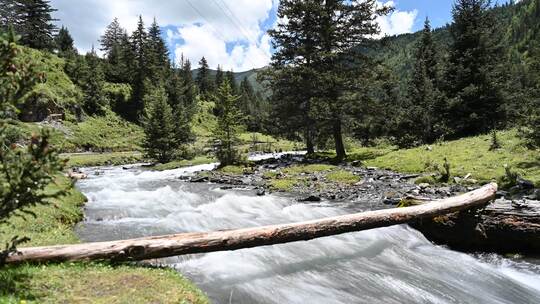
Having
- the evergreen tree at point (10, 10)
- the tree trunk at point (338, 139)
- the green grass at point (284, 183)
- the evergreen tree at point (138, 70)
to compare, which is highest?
the evergreen tree at point (10, 10)

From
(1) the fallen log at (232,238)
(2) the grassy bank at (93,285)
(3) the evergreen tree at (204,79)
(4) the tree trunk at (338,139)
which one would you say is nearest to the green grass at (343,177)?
(4) the tree trunk at (338,139)

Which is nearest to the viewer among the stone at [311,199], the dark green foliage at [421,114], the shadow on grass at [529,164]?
the stone at [311,199]

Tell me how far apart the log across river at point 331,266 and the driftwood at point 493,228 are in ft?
1.88

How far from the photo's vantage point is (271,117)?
1587 inches

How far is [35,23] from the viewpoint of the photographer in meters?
92.8

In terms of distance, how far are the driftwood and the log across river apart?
1.88 ft

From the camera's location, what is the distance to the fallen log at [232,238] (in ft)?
29.2

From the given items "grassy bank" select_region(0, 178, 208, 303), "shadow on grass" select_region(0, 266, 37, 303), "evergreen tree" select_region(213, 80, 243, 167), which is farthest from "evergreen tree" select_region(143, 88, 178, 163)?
"shadow on grass" select_region(0, 266, 37, 303)

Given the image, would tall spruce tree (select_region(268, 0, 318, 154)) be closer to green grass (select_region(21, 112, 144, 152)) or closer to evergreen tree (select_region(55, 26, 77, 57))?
green grass (select_region(21, 112, 144, 152))

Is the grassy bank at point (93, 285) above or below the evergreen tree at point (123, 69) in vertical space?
below

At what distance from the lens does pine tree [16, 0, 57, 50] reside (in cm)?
9112

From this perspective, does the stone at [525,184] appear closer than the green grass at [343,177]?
Yes

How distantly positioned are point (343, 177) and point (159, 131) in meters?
29.1

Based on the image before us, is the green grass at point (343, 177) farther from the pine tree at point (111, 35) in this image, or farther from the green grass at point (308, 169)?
the pine tree at point (111, 35)
